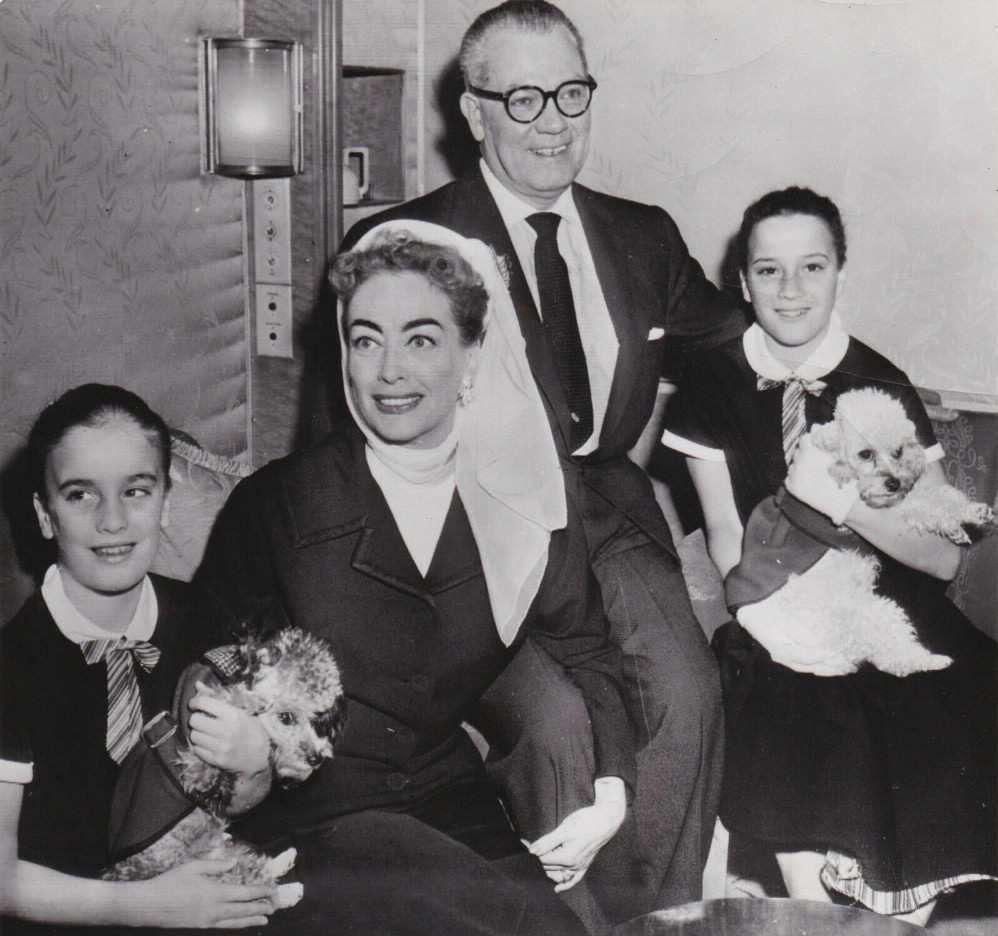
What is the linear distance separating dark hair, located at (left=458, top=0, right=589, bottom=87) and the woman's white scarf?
250 mm

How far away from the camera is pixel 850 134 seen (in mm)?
1762

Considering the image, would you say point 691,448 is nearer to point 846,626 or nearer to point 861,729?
point 846,626

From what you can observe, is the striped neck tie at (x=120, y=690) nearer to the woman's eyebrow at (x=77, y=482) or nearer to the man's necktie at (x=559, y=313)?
the woman's eyebrow at (x=77, y=482)

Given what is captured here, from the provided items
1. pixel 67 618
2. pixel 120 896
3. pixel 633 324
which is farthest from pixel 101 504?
pixel 633 324

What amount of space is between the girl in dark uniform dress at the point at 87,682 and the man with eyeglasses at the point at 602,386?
43cm

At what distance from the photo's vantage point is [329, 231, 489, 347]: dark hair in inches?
64.7

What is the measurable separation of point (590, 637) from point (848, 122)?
87 centimetres

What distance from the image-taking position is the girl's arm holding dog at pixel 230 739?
163 centimetres

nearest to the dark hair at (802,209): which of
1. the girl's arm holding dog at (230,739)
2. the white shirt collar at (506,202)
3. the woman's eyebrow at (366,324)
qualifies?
the white shirt collar at (506,202)

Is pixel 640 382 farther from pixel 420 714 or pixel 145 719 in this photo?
pixel 145 719

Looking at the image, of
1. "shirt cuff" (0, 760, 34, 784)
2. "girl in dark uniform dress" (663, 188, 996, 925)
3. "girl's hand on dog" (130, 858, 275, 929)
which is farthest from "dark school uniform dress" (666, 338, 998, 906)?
"shirt cuff" (0, 760, 34, 784)

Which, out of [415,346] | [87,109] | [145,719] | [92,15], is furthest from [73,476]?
[92,15]

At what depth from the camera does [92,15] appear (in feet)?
5.98

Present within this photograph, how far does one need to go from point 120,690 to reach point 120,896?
0.28 meters
